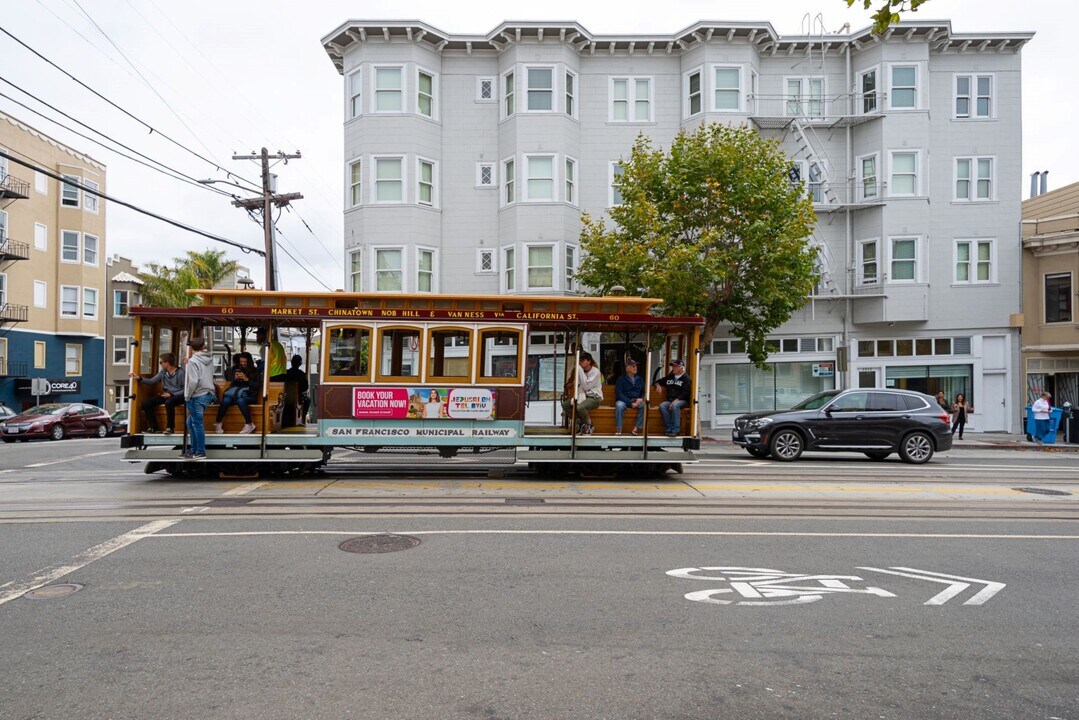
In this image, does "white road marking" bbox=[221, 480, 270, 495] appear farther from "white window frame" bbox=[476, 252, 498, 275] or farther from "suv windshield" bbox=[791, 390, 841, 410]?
"white window frame" bbox=[476, 252, 498, 275]

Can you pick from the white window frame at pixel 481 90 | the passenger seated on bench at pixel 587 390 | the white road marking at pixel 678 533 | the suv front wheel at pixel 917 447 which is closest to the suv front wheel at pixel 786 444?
the suv front wheel at pixel 917 447

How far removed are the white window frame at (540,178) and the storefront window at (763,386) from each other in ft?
28.1

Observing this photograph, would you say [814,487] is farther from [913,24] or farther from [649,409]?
[913,24]

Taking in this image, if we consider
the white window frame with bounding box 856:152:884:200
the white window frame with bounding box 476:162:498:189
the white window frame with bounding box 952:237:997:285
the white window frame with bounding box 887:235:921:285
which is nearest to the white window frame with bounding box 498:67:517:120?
the white window frame with bounding box 476:162:498:189

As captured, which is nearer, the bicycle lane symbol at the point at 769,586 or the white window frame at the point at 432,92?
the bicycle lane symbol at the point at 769,586

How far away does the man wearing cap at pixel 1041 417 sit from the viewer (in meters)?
22.9

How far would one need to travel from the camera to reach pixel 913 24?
26.5m

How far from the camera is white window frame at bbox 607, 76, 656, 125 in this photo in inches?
1103

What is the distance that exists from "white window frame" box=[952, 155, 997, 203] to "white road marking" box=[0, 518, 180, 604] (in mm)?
27763

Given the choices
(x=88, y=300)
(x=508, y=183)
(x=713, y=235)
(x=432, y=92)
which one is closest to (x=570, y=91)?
(x=508, y=183)

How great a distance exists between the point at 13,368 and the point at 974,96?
4339 cm

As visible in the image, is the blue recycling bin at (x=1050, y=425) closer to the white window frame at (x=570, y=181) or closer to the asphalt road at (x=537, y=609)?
the asphalt road at (x=537, y=609)

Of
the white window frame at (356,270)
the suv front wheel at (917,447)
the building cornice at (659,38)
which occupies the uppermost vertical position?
the building cornice at (659,38)

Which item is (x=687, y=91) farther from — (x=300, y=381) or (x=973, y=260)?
(x=300, y=381)
